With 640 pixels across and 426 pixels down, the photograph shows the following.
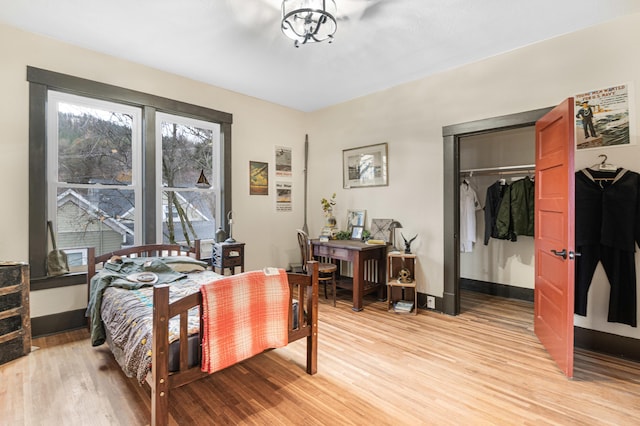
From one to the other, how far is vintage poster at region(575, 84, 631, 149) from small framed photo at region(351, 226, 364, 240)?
2.48m

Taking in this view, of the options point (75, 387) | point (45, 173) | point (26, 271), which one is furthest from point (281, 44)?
point (75, 387)

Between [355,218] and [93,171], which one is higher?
[93,171]

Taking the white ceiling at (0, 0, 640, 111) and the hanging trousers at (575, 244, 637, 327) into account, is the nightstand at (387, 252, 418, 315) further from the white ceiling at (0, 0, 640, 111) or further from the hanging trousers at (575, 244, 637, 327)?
the white ceiling at (0, 0, 640, 111)

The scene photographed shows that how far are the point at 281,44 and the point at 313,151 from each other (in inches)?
88.0

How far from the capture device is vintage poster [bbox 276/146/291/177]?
4.83 meters

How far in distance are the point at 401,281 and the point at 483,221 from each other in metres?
1.83

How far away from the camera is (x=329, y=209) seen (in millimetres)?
4707

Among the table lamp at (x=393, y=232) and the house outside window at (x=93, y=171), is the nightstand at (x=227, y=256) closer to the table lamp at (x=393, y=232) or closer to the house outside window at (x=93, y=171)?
the house outside window at (x=93, y=171)

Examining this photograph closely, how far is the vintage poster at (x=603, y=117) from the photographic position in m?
2.57

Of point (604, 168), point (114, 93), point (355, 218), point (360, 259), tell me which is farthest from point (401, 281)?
point (114, 93)

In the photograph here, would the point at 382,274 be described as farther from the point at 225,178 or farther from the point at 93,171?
the point at 93,171

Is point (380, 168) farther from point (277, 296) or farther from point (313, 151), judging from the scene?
point (277, 296)

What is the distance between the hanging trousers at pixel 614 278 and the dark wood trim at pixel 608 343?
169 millimetres

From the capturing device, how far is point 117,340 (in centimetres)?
207
